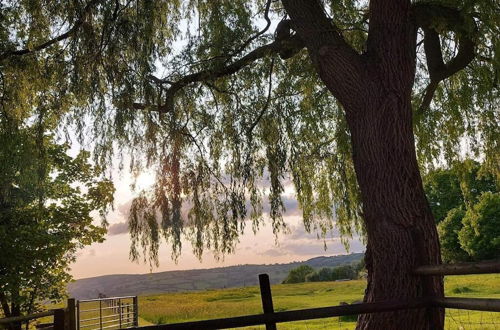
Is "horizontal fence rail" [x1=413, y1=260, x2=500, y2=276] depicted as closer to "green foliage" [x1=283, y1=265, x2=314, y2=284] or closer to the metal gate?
the metal gate

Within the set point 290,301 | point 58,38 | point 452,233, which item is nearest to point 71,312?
point 58,38

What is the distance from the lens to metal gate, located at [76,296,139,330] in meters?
14.8

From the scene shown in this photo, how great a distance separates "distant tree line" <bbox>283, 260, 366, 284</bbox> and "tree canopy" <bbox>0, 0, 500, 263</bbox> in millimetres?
38029

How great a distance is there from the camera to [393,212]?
500cm

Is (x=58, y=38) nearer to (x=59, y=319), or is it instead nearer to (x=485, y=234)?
(x=59, y=319)

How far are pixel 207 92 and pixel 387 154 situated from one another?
3807 millimetres

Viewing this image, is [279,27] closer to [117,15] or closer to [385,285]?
[117,15]

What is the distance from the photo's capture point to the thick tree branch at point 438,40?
6.46 meters

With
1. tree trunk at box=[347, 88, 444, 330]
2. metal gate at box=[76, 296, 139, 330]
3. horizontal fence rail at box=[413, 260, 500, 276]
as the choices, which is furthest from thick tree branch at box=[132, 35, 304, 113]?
metal gate at box=[76, 296, 139, 330]

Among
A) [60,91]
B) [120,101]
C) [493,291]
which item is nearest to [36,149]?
[60,91]

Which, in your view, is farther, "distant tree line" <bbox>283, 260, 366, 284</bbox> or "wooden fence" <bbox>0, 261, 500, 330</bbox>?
"distant tree line" <bbox>283, 260, 366, 284</bbox>

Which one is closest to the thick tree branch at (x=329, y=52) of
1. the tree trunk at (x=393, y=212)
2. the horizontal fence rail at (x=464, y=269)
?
the tree trunk at (x=393, y=212)

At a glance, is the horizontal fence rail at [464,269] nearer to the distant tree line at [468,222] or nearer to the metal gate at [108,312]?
the metal gate at [108,312]

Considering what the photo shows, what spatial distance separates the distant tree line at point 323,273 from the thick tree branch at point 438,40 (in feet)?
127
